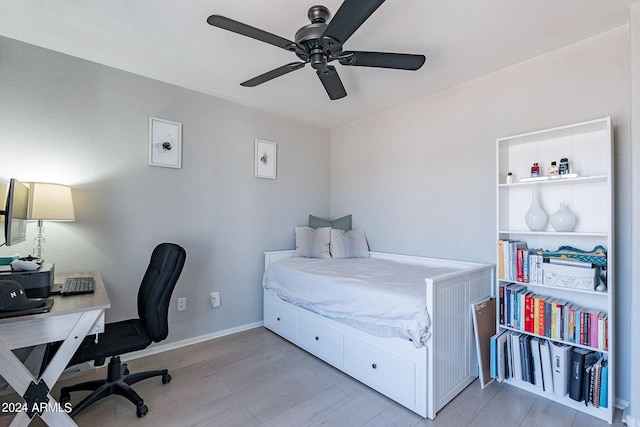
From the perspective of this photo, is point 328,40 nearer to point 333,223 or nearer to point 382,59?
point 382,59

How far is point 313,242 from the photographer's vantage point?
3455mm

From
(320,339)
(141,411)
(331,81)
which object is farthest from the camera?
(320,339)

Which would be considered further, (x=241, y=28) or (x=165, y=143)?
(x=165, y=143)

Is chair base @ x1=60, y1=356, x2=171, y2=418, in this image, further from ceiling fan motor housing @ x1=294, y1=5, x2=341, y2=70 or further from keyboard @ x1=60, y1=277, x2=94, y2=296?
ceiling fan motor housing @ x1=294, y1=5, x2=341, y2=70

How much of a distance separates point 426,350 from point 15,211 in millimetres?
2387

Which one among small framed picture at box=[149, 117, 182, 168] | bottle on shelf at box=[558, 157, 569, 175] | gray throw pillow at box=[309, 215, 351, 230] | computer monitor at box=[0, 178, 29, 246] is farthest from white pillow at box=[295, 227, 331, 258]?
computer monitor at box=[0, 178, 29, 246]

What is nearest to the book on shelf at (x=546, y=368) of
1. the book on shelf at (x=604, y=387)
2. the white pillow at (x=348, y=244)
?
the book on shelf at (x=604, y=387)

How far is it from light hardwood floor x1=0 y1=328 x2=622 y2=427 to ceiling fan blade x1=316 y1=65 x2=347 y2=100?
2.08m

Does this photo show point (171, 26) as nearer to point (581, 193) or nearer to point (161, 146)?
point (161, 146)

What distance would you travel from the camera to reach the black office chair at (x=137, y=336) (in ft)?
5.72

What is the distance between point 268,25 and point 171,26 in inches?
25.1

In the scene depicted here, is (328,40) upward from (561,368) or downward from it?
upward

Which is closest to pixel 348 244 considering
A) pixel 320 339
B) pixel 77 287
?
pixel 320 339

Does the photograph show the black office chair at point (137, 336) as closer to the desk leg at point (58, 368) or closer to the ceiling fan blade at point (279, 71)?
the desk leg at point (58, 368)
